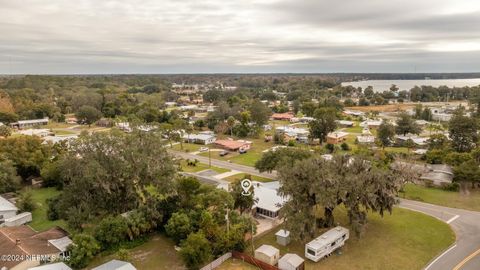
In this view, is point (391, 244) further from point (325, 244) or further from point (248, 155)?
point (248, 155)

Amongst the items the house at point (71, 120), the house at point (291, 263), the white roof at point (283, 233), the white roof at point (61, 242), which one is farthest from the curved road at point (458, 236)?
the house at point (71, 120)

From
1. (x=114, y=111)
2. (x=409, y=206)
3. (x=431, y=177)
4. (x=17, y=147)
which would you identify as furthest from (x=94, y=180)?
(x=114, y=111)

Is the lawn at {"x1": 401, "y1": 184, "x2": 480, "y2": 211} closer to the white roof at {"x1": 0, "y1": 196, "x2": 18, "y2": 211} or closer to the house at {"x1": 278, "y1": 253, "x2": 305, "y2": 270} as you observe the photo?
the house at {"x1": 278, "y1": 253, "x2": 305, "y2": 270}

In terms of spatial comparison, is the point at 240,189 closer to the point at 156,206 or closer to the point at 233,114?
the point at 156,206

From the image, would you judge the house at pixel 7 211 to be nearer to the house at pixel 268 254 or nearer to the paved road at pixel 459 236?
the house at pixel 268 254

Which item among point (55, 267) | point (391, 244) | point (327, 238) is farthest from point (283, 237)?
point (55, 267)
